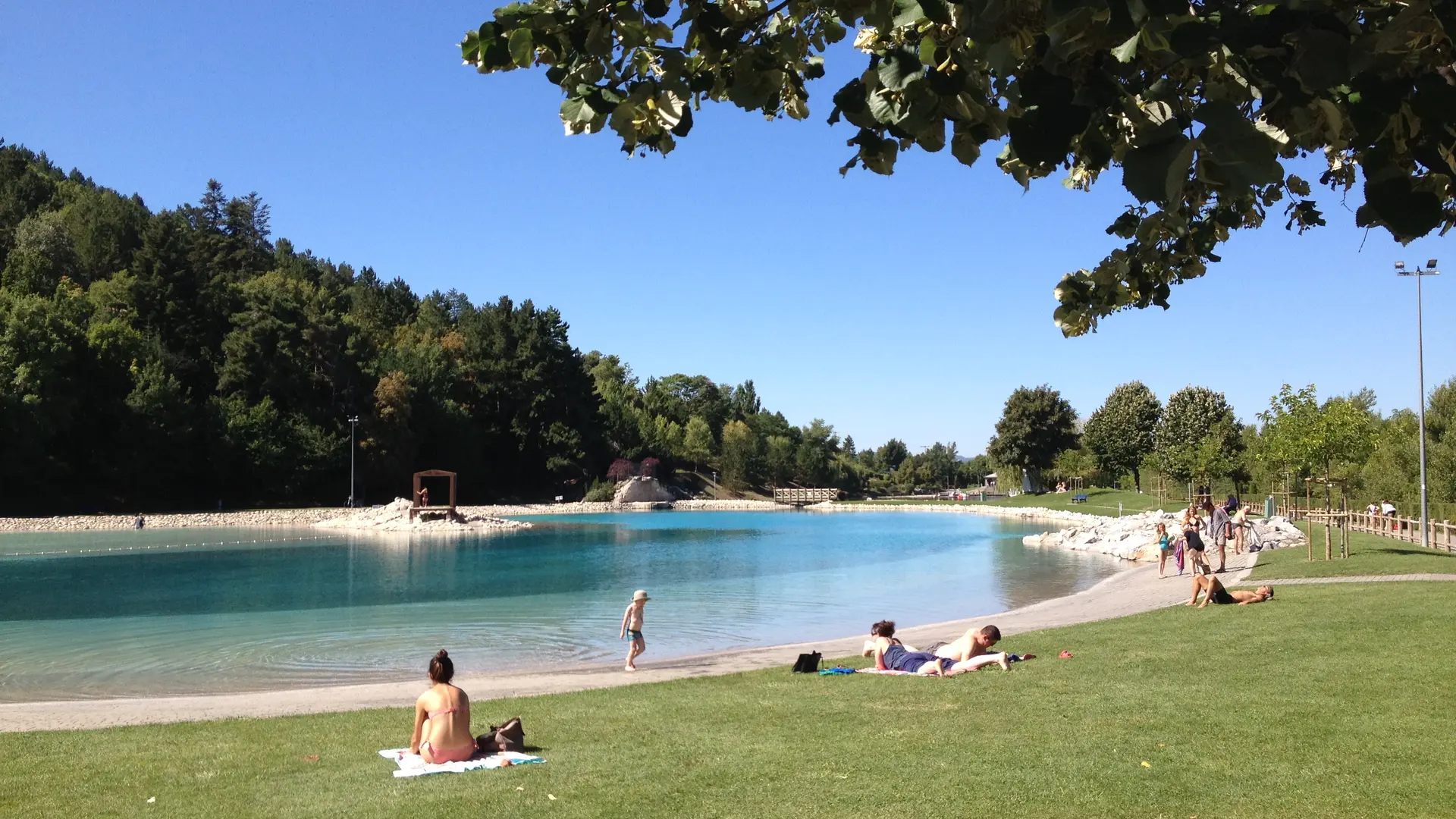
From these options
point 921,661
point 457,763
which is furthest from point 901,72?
→ point 921,661

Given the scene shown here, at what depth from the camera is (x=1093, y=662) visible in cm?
1122

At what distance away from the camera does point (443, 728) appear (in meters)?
8.01

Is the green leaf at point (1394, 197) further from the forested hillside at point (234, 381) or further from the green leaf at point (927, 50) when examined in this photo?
the forested hillside at point (234, 381)

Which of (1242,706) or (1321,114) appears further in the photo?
(1242,706)

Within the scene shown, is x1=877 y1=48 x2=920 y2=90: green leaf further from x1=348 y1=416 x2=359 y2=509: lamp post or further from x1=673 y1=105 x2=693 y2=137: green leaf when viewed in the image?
x1=348 y1=416 x2=359 y2=509: lamp post

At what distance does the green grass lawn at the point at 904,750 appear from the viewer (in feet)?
20.2

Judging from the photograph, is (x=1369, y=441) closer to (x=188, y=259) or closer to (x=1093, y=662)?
(x=1093, y=662)

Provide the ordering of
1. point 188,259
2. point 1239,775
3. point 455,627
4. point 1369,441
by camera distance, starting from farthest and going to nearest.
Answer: point 188,259, point 1369,441, point 455,627, point 1239,775

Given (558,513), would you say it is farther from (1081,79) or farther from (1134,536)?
(1081,79)

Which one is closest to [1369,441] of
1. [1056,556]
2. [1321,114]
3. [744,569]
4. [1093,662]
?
[1056,556]

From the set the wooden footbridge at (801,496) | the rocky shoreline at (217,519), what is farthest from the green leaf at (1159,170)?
the wooden footbridge at (801,496)

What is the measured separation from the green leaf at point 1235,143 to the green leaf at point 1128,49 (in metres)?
0.16

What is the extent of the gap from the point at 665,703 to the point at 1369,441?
28.7 m

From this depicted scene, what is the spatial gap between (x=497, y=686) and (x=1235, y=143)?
40.7 feet
